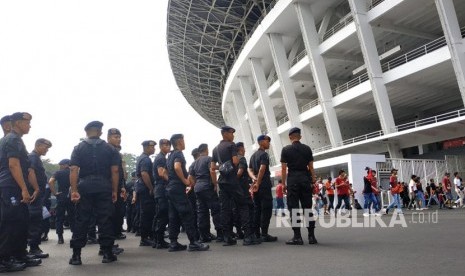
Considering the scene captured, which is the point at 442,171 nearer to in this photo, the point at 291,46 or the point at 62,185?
the point at 291,46

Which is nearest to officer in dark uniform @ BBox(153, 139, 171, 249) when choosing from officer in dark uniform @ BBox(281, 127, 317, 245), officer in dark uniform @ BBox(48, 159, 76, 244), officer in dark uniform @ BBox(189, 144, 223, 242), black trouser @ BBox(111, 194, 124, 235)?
officer in dark uniform @ BBox(189, 144, 223, 242)

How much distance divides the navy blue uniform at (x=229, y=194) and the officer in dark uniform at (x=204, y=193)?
44 cm

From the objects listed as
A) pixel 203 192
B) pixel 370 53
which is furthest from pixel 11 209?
pixel 370 53

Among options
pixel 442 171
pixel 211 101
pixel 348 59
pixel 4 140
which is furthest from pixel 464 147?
pixel 211 101

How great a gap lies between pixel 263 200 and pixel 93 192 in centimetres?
279

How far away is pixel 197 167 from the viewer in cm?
662

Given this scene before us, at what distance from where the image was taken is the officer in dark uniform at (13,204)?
14.6 feet

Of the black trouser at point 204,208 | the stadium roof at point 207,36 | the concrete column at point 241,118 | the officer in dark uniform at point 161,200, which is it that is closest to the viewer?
the officer in dark uniform at point 161,200

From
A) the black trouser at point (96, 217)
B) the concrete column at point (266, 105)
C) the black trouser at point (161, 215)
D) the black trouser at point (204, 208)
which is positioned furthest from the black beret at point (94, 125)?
the concrete column at point (266, 105)

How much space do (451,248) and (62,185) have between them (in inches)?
287

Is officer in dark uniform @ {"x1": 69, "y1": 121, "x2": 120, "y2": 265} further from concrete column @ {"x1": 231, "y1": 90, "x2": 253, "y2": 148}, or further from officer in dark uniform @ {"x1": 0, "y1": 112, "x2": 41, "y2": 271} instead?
concrete column @ {"x1": 231, "y1": 90, "x2": 253, "y2": 148}

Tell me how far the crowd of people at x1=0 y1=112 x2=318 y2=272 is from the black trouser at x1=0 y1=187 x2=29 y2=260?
0.4 inches

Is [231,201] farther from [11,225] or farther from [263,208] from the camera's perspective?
[11,225]

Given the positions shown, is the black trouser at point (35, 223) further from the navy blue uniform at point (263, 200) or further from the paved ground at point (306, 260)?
the navy blue uniform at point (263, 200)
